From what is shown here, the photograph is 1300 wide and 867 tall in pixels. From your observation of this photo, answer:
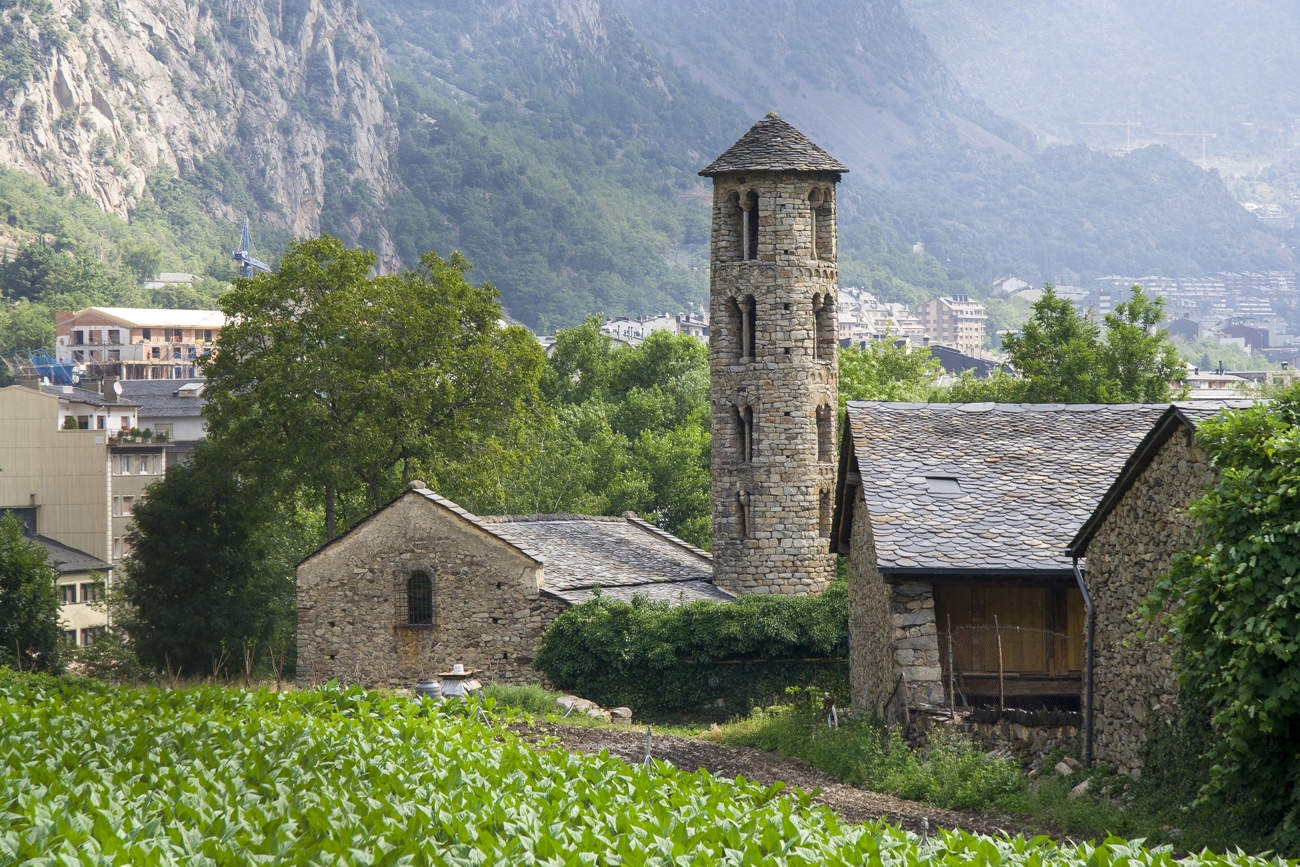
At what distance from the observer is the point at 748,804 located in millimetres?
10391

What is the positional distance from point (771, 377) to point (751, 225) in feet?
13.3

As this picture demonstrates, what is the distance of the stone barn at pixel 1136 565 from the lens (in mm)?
14562

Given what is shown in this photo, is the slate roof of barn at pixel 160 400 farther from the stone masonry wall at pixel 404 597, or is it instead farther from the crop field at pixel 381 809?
the crop field at pixel 381 809

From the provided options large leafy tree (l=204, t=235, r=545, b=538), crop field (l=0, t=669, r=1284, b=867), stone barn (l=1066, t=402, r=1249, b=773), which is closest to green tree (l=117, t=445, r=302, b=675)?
large leafy tree (l=204, t=235, r=545, b=538)

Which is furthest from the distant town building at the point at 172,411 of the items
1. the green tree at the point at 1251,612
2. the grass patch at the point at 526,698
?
the green tree at the point at 1251,612

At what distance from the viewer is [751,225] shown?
37844 mm

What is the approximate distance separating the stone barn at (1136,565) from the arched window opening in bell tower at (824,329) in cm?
2023

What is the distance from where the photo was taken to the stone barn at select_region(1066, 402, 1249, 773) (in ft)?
47.8

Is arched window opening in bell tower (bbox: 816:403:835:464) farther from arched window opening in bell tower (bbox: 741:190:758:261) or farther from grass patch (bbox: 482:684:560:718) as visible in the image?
grass patch (bbox: 482:684:560:718)

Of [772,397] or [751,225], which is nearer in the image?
[772,397]

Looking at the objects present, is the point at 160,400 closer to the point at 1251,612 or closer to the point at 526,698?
the point at 526,698

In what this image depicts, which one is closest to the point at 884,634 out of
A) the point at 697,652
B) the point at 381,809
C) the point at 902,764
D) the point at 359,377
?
the point at 902,764

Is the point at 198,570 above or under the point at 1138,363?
under

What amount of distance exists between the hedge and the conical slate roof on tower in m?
10.9
